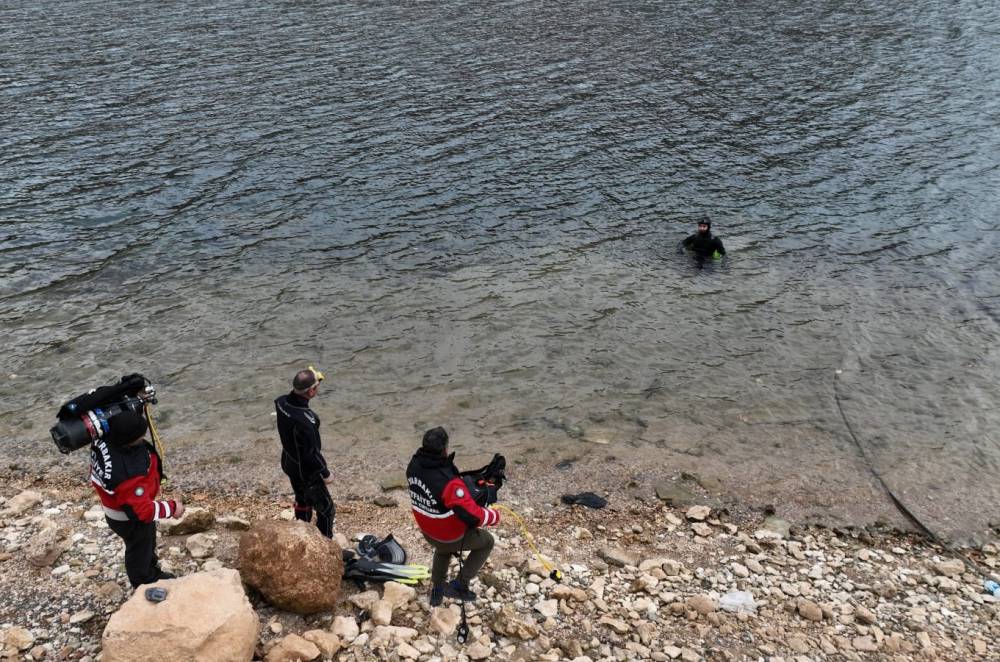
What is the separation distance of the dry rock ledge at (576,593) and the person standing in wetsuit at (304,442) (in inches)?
50.8

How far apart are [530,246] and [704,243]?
4.82 m

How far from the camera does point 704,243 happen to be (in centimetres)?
2133

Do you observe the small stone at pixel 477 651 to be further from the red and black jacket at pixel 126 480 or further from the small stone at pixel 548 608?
the red and black jacket at pixel 126 480

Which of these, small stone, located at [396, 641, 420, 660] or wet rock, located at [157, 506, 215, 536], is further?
wet rock, located at [157, 506, 215, 536]

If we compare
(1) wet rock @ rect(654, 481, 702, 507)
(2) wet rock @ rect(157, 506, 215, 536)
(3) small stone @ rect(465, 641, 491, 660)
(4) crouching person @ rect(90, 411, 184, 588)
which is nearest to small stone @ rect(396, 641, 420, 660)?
(3) small stone @ rect(465, 641, 491, 660)

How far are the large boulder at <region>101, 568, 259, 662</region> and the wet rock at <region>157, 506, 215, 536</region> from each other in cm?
286

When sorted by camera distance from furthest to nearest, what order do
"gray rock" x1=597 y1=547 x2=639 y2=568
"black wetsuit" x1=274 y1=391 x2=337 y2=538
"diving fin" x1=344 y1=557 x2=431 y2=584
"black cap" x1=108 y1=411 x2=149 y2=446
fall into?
1. "gray rock" x1=597 y1=547 x2=639 y2=568
2. "diving fin" x1=344 y1=557 x2=431 y2=584
3. "black wetsuit" x1=274 y1=391 x2=337 y2=538
4. "black cap" x1=108 y1=411 x2=149 y2=446

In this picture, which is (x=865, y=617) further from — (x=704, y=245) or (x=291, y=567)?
(x=704, y=245)

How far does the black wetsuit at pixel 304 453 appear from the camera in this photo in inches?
384

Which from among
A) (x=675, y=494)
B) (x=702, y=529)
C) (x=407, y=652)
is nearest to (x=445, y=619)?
(x=407, y=652)

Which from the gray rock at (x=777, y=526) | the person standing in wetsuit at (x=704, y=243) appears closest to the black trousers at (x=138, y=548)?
the gray rock at (x=777, y=526)

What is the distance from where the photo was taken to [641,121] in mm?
31719

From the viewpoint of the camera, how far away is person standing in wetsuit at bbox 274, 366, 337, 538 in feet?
31.8

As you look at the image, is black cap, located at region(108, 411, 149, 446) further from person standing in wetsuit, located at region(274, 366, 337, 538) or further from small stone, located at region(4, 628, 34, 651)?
small stone, located at region(4, 628, 34, 651)
